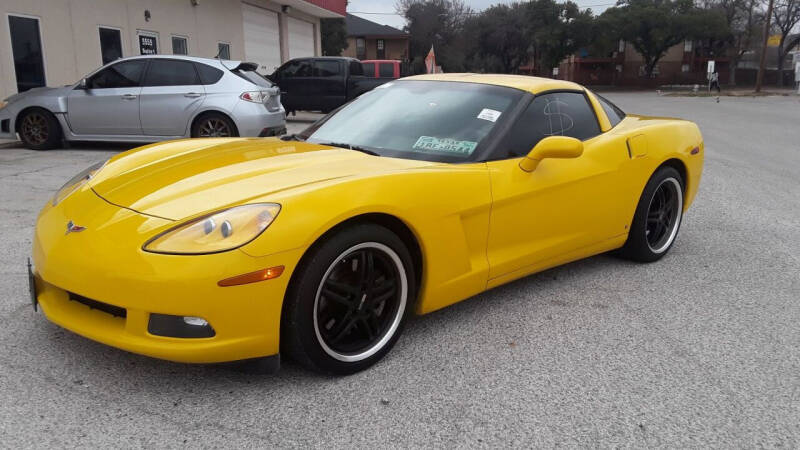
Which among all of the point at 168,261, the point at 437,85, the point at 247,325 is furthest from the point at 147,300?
the point at 437,85

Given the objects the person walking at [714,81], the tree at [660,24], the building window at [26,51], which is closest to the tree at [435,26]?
the tree at [660,24]

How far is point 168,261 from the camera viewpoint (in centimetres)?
230

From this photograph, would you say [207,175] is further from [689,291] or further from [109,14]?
[109,14]

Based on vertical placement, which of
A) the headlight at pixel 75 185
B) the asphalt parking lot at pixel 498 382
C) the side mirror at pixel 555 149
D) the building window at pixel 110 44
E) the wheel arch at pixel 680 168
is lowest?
the asphalt parking lot at pixel 498 382

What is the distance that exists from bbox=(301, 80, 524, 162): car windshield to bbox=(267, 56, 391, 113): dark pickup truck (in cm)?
1245

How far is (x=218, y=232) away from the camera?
2381 millimetres

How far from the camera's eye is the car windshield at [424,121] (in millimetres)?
3355

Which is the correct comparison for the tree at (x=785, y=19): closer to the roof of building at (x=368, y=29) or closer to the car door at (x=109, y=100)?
the roof of building at (x=368, y=29)

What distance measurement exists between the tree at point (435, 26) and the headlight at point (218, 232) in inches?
2456

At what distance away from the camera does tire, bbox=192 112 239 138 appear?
9.68 metres

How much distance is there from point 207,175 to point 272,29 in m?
23.7

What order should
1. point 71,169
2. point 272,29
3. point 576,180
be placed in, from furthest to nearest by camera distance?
point 272,29 → point 71,169 → point 576,180

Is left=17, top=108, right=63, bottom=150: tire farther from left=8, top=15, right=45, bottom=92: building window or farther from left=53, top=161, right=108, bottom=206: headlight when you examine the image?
left=53, top=161, right=108, bottom=206: headlight

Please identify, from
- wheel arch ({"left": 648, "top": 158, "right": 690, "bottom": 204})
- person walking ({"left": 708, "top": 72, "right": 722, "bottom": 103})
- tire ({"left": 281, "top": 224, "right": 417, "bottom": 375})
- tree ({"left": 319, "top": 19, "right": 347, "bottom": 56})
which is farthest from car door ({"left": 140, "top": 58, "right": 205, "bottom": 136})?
person walking ({"left": 708, "top": 72, "right": 722, "bottom": 103})
